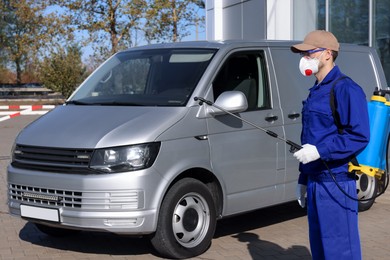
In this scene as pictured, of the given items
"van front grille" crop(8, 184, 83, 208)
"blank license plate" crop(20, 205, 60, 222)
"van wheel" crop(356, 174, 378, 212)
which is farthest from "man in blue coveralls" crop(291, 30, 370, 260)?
"van wheel" crop(356, 174, 378, 212)

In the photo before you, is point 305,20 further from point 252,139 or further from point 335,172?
point 335,172

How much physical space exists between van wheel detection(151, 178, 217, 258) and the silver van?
0.01 metres

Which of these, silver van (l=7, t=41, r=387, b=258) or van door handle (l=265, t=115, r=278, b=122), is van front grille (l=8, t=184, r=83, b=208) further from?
van door handle (l=265, t=115, r=278, b=122)

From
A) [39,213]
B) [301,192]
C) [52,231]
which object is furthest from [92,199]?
[301,192]

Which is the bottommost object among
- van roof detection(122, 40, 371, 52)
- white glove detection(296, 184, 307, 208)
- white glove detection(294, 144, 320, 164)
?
white glove detection(296, 184, 307, 208)

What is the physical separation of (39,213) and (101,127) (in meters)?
0.97

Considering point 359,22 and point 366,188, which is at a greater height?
point 359,22

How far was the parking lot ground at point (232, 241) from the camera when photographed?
6211 mm

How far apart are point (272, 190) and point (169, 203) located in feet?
4.85

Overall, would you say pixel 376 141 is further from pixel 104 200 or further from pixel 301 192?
pixel 104 200

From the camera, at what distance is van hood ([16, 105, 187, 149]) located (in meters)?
5.63

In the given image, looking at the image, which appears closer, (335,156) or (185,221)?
(335,156)

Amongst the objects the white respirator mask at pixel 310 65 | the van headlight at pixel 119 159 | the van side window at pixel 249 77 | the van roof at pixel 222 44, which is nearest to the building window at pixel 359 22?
the van roof at pixel 222 44

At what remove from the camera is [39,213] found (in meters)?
5.89
